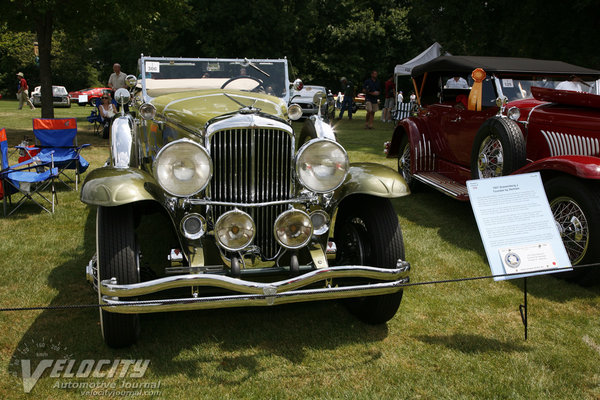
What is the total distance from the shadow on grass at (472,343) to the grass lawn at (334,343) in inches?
0.4

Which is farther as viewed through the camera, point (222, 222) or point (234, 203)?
point (234, 203)

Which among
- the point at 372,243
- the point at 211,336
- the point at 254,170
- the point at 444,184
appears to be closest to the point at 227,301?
the point at 211,336

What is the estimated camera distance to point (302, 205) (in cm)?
331

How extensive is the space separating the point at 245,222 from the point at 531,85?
15.3 feet

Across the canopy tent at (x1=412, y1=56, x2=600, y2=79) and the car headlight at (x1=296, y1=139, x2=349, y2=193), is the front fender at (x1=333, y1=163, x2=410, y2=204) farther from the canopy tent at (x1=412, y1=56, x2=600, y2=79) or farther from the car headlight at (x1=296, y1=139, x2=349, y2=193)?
the canopy tent at (x1=412, y1=56, x2=600, y2=79)

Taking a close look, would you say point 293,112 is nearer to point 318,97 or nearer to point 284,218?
point 318,97

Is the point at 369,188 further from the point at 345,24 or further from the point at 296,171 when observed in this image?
the point at 345,24

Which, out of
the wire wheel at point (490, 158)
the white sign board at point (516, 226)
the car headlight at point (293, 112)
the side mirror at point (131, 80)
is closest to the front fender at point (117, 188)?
the car headlight at point (293, 112)

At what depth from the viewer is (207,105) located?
147 inches

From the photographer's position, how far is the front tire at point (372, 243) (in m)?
3.27

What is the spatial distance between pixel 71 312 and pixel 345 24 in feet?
104

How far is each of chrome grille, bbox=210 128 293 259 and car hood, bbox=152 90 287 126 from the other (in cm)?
43

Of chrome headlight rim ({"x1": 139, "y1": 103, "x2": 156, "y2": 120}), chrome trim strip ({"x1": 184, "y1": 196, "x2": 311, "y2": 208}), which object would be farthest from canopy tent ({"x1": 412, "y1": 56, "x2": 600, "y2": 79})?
chrome headlight rim ({"x1": 139, "y1": 103, "x2": 156, "y2": 120})

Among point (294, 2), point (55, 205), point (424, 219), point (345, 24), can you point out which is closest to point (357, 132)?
point (424, 219)
